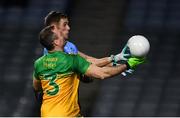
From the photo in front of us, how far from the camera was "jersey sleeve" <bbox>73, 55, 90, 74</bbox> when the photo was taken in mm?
3818

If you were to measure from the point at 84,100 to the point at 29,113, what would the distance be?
2.27 ft

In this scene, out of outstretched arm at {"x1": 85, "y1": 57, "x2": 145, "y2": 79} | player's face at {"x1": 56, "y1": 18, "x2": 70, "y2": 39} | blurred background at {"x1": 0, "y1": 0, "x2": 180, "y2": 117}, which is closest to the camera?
outstretched arm at {"x1": 85, "y1": 57, "x2": 145, "y2": 79}

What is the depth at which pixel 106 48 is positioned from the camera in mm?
7930

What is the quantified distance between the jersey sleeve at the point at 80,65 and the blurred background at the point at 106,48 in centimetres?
309

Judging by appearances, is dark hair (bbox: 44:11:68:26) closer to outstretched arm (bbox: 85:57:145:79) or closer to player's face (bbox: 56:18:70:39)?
player's face (bbox: 56:18:70:39)

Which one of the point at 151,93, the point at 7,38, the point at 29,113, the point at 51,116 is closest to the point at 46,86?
the point at 51,116

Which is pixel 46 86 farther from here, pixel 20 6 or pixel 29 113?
pixel 20 6

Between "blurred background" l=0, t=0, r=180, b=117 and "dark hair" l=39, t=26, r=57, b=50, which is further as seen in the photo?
"blurred background" l=0, t=0, r=180, b=117

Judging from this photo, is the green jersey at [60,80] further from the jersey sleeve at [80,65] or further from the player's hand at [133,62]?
the player's hand at [133,62]

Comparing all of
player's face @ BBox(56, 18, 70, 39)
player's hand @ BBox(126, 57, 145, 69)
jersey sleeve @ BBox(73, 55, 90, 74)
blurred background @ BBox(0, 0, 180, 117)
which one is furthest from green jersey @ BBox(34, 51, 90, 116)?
blurred background @ BBox(0, 0, 180, 117)

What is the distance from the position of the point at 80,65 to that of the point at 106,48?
162 inches

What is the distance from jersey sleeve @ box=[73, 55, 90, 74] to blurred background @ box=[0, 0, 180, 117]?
309 cm

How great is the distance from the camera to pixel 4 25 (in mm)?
8422

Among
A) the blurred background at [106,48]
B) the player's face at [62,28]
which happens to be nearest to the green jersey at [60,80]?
the player's face at [62,28]
